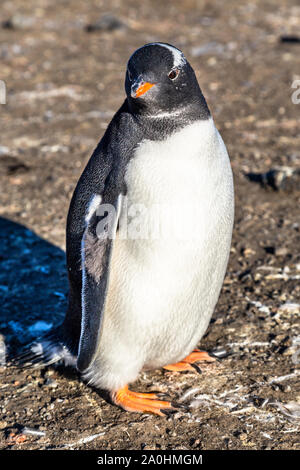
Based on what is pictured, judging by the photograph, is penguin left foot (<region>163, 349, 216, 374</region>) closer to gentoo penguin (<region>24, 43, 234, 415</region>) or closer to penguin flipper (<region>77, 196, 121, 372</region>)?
gentoo penguin (<region>24, 43, 234, 415</region>)

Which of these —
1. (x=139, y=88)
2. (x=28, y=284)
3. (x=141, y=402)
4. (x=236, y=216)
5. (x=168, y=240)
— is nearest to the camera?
(x=139, y=88)

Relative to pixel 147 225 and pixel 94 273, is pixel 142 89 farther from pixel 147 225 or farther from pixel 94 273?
pixel 94 273

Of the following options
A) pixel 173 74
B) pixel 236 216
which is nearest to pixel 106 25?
pixel 236 216

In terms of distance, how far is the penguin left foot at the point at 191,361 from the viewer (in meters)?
3.45

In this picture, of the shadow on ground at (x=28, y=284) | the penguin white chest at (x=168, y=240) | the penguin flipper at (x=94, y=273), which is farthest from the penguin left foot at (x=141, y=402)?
the shadow on ground at (x=28, y=284)

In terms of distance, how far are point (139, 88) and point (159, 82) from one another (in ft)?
0.31

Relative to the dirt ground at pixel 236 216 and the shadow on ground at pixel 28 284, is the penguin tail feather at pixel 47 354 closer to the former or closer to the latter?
the dirt ground at pixel 236 216

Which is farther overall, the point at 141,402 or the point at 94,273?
the point at 141,402

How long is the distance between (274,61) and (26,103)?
276cm

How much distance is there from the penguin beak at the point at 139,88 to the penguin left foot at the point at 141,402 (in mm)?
1317

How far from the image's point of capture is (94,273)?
117 inches

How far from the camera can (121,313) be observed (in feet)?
10.1

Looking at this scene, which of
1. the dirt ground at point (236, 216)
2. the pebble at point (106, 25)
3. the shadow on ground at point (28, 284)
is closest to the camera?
the dirt ground at point (236, 216)

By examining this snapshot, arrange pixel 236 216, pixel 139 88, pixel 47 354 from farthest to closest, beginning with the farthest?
pixel 236 216, pixel 47 354, pixel 139 88
